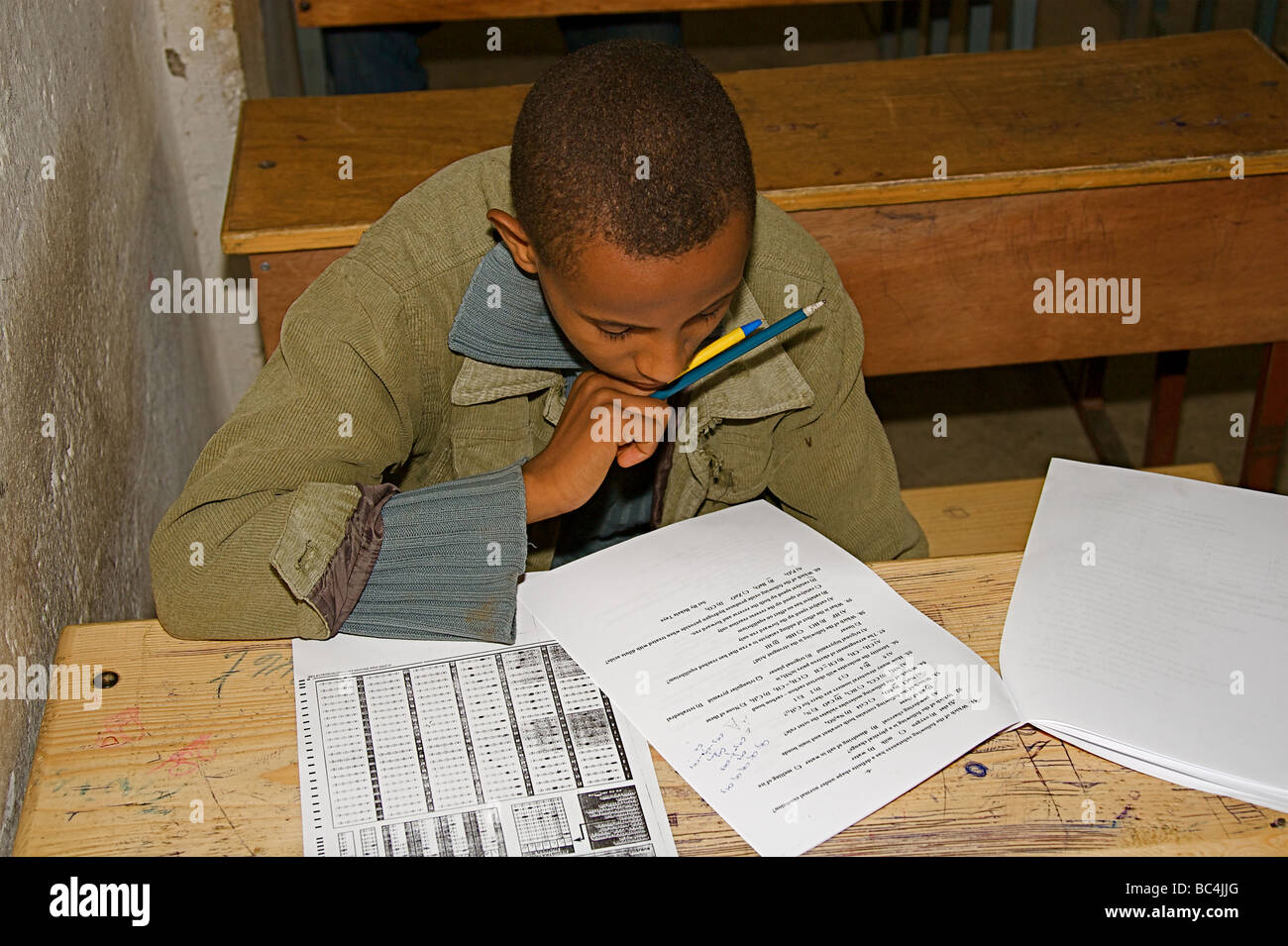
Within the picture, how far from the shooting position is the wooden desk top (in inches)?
70.2

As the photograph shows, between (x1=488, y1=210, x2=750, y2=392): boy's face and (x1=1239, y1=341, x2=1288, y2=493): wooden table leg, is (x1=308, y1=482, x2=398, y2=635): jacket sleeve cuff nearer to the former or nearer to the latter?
(x1=488, y1=210, x2=750, y2=392): boy's face

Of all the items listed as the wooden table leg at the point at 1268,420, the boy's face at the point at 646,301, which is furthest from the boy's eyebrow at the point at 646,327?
the wooden table leg at the point at 1268,420

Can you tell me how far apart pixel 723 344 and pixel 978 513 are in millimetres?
733

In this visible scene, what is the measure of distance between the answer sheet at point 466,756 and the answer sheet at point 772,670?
34mm

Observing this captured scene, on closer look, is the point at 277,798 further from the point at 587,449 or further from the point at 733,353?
the point at 733,353

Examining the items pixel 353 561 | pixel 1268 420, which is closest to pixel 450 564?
pixel 353 561

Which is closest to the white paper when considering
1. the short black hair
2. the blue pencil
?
the blue pencil

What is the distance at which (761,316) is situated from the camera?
4.27 feet

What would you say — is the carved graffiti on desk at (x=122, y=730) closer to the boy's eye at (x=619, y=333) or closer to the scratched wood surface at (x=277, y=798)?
the scratched wood surface at (x=277, y=798)

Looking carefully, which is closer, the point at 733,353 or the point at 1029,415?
the point at 733,353

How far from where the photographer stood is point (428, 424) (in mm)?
1321

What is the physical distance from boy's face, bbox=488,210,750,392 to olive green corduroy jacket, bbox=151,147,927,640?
17 cm

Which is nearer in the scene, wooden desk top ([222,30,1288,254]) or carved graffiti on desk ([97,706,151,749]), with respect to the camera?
carved graffiti on desk ([97,706,151,749])
